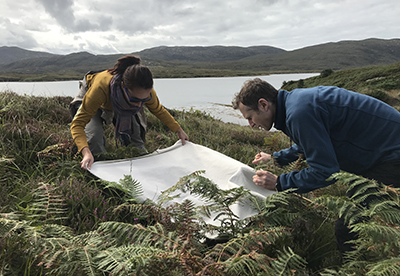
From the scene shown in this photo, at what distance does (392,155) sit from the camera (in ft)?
6.92

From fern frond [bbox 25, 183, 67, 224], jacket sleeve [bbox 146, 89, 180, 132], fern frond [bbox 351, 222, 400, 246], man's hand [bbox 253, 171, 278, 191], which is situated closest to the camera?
fern frond [bbox 351, 222, 400, 246]

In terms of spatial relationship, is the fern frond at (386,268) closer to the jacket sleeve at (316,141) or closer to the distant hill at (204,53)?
the jacket sleeve at (316,141)

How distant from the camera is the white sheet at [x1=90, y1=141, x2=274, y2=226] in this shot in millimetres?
3014

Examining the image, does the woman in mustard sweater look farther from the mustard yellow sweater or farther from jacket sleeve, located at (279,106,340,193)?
jacket sleeve, located at (279,106,340,193)

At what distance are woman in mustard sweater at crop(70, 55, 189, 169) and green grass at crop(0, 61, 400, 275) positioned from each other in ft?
1.34

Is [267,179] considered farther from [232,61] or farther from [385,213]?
[232,61]

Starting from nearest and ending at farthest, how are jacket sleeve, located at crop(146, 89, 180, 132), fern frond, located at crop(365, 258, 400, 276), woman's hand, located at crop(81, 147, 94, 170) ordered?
fern frond, located at crop(365, 258, 400, 276), woman's hand, located at crop(81, 147, 94, 170), jacket sleeve, located at crop(146, 89, 180, 132)

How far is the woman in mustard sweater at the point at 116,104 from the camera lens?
11.0 ft

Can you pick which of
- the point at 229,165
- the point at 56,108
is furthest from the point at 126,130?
the point at 56,108

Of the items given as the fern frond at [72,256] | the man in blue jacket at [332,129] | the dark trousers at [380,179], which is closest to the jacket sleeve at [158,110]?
the man in blue jacket at [332,129]

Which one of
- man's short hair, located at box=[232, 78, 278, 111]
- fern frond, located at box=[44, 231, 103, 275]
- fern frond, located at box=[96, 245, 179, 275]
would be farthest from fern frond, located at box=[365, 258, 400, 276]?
man's short hair, located at box=[232, 78, 278, 111]

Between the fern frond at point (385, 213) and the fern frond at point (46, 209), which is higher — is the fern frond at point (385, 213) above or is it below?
above

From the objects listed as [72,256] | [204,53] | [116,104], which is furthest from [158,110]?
[204,53]

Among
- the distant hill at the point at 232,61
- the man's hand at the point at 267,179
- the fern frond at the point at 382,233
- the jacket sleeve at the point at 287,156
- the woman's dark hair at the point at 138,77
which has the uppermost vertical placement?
the distant hill at the point at 232,61
